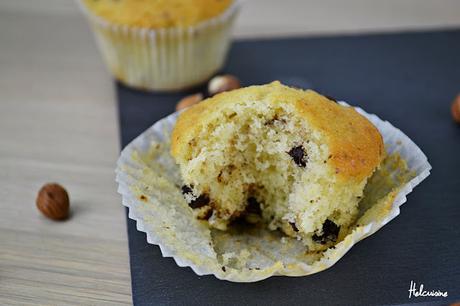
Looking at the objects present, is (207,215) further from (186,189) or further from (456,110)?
(456,110)

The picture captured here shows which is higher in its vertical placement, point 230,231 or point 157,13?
point 157,13

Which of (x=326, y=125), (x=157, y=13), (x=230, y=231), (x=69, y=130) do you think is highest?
(x=326, y=125)

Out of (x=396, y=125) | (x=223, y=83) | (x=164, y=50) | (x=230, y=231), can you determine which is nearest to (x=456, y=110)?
(x=396, y=125)

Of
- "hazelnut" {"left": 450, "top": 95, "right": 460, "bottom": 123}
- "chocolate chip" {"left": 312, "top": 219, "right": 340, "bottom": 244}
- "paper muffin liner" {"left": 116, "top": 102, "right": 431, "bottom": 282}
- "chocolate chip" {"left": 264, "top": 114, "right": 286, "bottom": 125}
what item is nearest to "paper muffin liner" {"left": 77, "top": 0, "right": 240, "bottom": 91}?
"paper muffin liner" {"left": 116, "top": 102, "right": 431, "bottom": 282}

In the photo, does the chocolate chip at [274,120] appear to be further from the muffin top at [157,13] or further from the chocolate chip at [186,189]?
the muffin top at [157,13]

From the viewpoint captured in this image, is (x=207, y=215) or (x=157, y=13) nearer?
(x=207, y=215)

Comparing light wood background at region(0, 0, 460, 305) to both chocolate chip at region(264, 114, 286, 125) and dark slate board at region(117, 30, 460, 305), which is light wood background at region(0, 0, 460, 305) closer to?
dark slate board at region(117, 30, 460, 305)

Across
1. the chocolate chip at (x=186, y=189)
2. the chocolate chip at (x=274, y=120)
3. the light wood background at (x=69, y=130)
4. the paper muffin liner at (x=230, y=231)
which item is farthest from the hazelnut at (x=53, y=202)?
the chocolate chip at (x=274, y=120)
